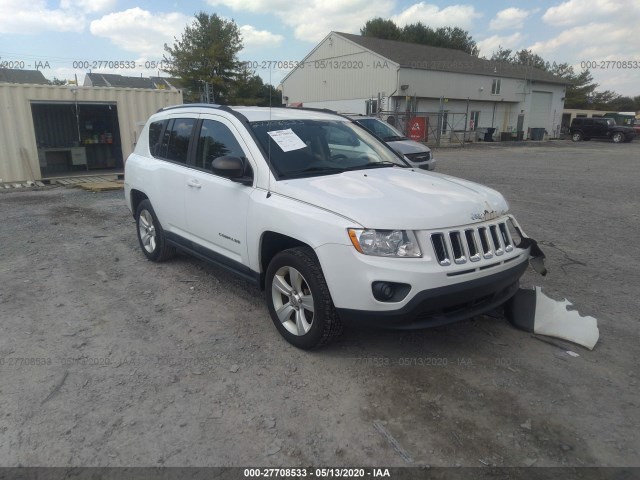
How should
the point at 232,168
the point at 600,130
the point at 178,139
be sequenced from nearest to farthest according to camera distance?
1. the point at 232,168
2. the point at 178,139
3. the point at 600,130

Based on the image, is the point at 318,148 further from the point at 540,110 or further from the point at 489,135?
the point at 540,110

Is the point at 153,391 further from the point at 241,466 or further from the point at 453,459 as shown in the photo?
the point at 453,459

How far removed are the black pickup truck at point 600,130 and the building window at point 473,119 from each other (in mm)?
7766

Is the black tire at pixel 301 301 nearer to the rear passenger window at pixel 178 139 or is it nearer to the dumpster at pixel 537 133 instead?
the rear passenger window at pixel 178 139

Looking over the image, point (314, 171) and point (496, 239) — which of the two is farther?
point (314, 171)

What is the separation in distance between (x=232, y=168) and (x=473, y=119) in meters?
36.3

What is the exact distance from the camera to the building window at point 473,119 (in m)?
36.2

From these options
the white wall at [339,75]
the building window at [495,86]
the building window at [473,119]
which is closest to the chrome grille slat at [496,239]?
the white wall at [339,75]

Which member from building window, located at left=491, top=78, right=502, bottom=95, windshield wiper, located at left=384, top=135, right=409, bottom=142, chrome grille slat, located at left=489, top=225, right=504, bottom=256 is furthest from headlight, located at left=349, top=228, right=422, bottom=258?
building window, located at left=491, top=78, right=502, bottom=95

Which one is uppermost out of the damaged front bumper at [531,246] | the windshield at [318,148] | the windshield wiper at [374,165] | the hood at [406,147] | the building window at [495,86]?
the building window at [495,86]

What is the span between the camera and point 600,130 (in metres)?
35.6

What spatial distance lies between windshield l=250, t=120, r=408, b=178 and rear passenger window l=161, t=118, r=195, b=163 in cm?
104

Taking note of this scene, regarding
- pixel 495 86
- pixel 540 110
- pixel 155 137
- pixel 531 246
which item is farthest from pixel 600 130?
pixel 155 137

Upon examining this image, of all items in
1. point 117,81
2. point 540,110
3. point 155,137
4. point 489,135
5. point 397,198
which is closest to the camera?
point 397,198
